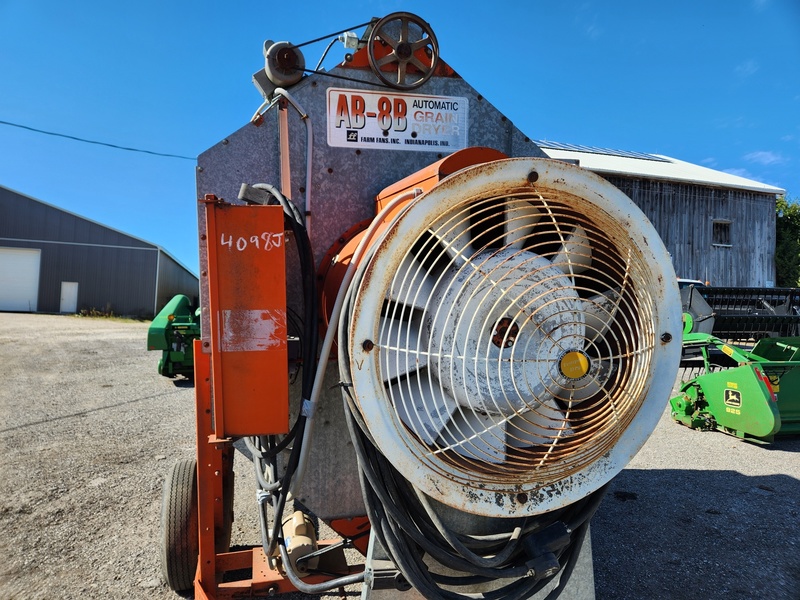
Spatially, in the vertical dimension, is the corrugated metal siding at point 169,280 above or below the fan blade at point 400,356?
above

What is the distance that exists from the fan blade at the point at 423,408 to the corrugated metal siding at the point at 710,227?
1442 centimetres

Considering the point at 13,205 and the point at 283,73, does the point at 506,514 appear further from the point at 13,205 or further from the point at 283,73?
the point at 13,205

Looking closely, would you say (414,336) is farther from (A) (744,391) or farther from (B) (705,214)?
(B) (705,214)

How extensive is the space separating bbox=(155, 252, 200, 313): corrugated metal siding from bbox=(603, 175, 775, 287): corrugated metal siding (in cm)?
1613

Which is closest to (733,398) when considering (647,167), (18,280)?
(647,167)

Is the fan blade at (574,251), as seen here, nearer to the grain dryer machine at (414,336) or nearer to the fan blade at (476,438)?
the grain dryer machine at (414,336)

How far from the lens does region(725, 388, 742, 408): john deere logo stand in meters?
4.99

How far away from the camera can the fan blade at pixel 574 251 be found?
5.04ft

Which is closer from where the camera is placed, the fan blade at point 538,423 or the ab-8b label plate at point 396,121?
the fan blade at point 538,423

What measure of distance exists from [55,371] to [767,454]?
9.76m

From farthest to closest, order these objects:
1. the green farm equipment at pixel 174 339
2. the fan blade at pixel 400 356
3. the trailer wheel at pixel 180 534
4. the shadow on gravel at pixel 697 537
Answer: the green farm equipment at pixel 174 339 < the shadow on gravel at pixel 697 537 < the trailer wheel at pixel 180 534 < the fan blade at pixel 400 356

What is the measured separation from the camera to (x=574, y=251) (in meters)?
1.64

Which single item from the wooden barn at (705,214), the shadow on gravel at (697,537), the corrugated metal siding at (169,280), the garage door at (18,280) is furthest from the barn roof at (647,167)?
the garage door at (18,280)

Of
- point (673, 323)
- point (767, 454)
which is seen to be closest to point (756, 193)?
point (767, 454)
